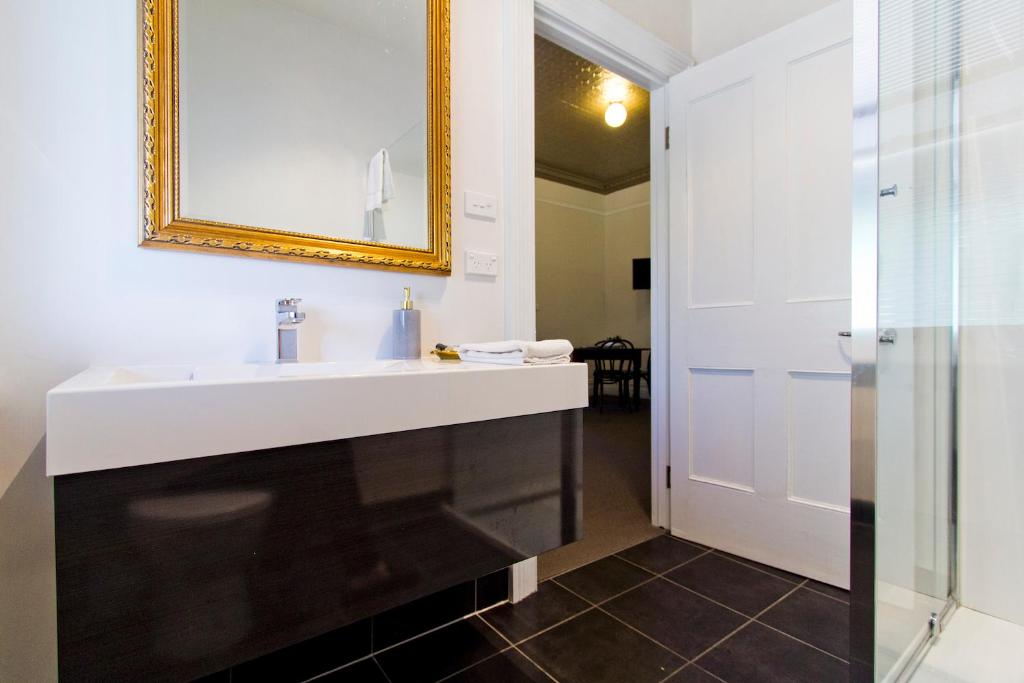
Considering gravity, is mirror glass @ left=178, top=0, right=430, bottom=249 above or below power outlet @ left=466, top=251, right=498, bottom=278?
above

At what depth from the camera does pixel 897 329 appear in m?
1.04

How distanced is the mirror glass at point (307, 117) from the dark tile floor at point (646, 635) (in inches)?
46.3

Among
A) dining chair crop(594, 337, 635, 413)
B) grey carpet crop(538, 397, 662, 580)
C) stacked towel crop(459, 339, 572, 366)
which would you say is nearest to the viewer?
stacked towel crop(459, 339, 572, 366)

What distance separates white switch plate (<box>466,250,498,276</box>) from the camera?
1479 mm

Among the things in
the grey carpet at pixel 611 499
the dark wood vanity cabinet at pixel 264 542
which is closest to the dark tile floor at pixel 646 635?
the grey carpet at pixel 611 499

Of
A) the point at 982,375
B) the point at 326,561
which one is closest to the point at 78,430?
the point at 326,561

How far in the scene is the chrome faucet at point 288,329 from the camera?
1100 mm

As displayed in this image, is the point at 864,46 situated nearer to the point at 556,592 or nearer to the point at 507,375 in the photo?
the point at 507,375

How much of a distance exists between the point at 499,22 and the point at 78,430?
1.61 m

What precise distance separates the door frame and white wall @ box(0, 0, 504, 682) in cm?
79

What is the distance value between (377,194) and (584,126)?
374 centimetres

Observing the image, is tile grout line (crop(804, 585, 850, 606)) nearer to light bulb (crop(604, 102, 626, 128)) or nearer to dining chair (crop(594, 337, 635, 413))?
light bulb (crop(604, 102, 626, 128))

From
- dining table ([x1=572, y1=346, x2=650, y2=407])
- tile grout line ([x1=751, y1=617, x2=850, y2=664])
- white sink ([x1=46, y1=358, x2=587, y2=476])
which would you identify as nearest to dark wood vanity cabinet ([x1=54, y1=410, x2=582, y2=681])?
white sink ([x1=46, y1=358, x2=587, y2=476])

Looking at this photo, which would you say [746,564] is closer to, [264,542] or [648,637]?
[648,637]
